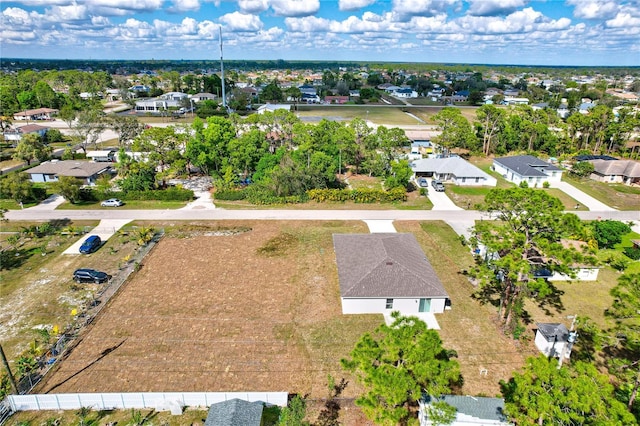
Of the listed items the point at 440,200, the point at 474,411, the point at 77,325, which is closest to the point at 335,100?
the point at 440,200

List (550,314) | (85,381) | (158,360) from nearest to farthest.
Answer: (85,381)
(158,360)
(550,314)

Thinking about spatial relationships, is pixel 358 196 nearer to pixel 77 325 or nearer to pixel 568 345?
pixel 568 345

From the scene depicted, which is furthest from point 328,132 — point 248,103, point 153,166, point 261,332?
point 248,103

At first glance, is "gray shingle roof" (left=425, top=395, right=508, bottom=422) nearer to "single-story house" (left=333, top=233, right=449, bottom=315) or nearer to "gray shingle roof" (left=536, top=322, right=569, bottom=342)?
"gray shingle roof" (left=536, top=322, right=569, bottom=342)

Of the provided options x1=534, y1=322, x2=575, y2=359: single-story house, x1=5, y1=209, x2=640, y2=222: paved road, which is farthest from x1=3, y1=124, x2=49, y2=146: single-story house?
x1=534, y1=322, x2=575, y2=359: single-story house

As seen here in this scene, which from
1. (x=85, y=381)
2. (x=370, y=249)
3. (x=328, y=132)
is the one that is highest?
(x=328, y=132)

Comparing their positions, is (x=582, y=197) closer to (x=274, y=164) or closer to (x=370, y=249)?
(x=370, y=249)
